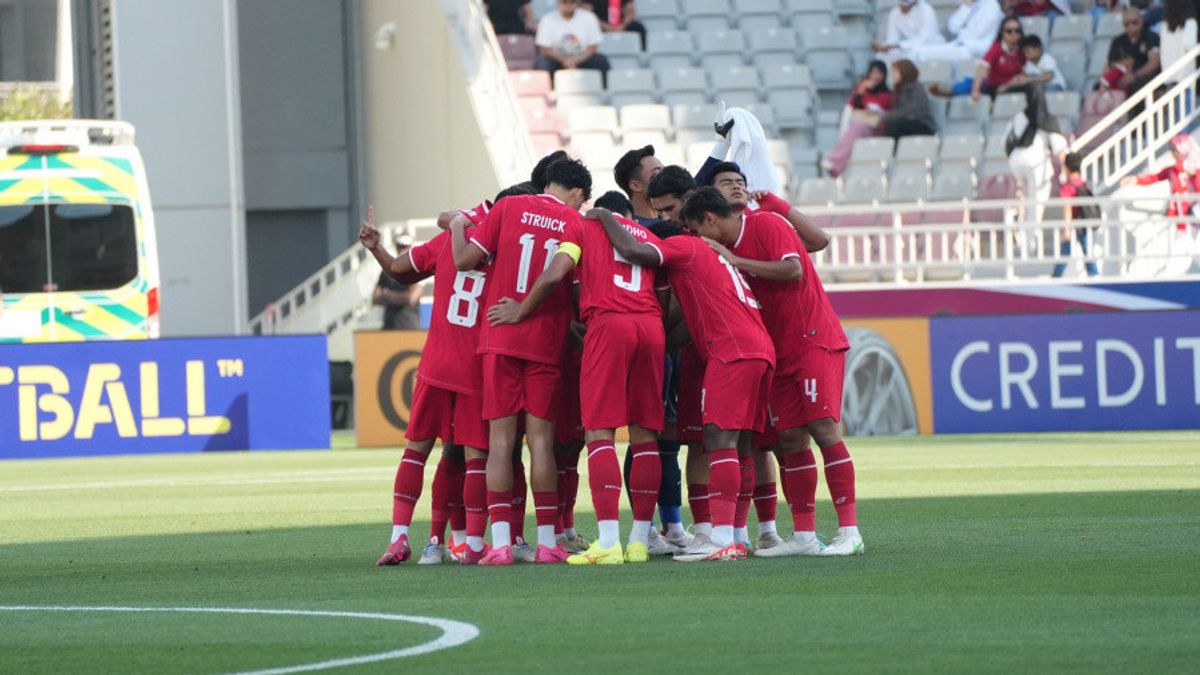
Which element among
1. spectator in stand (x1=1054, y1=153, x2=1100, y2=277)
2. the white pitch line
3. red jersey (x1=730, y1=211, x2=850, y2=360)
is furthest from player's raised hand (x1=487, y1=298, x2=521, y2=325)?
spectator in stand (x1=1054, y1=153, x2=1100, y2=277)

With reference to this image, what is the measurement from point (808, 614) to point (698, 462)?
3.08 meters

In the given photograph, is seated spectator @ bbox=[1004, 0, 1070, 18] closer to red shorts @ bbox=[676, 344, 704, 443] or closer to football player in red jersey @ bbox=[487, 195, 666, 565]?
red shorts @ bbox=[676, 344, 704, 443]

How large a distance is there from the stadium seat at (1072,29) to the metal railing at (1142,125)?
2033 mm

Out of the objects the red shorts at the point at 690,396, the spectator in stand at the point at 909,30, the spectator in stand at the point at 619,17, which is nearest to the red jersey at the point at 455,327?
the red shorts at the point at 690,396

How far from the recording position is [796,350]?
11141mm

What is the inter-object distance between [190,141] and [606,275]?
24036mm

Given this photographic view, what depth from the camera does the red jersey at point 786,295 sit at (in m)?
11.0

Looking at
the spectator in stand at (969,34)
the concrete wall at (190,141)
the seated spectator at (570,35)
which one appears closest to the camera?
the spectator in stand at (969,34)

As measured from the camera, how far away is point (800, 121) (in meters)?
32.0

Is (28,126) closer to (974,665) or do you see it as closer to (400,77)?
(400,77)

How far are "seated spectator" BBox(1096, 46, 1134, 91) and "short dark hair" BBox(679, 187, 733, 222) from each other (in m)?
20.2

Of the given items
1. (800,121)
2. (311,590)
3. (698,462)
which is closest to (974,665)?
(311,590)

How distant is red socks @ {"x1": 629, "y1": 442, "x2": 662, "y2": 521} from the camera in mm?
10984

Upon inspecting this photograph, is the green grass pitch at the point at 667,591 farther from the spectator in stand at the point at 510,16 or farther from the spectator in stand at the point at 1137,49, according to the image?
the spectator in stand at the point at 510,16
